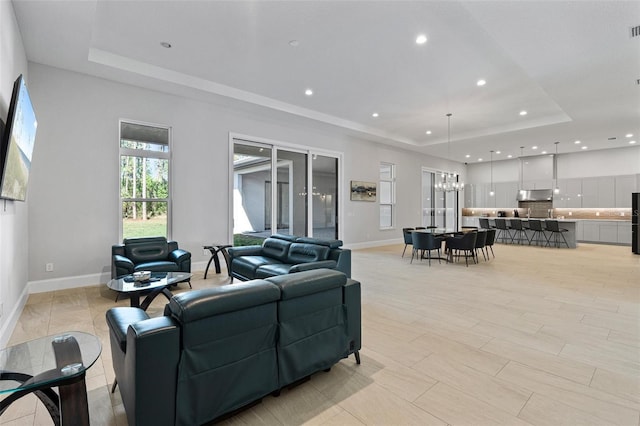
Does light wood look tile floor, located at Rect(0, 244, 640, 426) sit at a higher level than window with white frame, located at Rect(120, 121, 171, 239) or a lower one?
lower

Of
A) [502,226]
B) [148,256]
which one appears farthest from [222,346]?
[502,226]

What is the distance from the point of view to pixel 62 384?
1467mm

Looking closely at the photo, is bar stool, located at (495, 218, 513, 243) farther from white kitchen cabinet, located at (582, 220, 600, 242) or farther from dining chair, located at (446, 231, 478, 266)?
dining chair, located at (446, 231, 478, 266)

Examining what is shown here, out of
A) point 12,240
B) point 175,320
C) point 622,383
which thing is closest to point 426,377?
point 622,383

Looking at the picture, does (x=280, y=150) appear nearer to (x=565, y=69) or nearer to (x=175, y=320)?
(x=565, y=69)

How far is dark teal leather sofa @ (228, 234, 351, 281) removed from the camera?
14.9ft

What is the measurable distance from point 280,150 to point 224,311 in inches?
263

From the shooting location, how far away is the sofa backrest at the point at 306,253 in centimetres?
460

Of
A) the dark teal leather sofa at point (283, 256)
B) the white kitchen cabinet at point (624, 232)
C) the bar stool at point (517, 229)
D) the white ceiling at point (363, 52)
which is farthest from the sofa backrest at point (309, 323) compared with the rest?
the white kitchen cabinet at point (624, 232)

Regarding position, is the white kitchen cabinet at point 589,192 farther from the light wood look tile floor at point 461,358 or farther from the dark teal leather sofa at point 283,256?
the dark teal leather sofa at point 283,256

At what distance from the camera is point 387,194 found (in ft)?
37.1


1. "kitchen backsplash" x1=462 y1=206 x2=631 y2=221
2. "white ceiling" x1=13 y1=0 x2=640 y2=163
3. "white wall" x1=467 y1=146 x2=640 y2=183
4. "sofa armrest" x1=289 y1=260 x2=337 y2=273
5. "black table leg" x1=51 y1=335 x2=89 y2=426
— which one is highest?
"white ceiling" x1=13 y1=0 x2=640 y2=163

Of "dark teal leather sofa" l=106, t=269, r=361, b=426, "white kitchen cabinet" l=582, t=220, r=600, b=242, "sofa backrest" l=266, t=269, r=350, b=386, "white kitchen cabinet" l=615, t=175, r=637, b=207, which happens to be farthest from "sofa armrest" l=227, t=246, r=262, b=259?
"white kitchen cabinet" l=615, t=175, r=637, b=207

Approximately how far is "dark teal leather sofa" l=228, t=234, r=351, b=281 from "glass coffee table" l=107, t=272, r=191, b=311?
1049 millimetres
